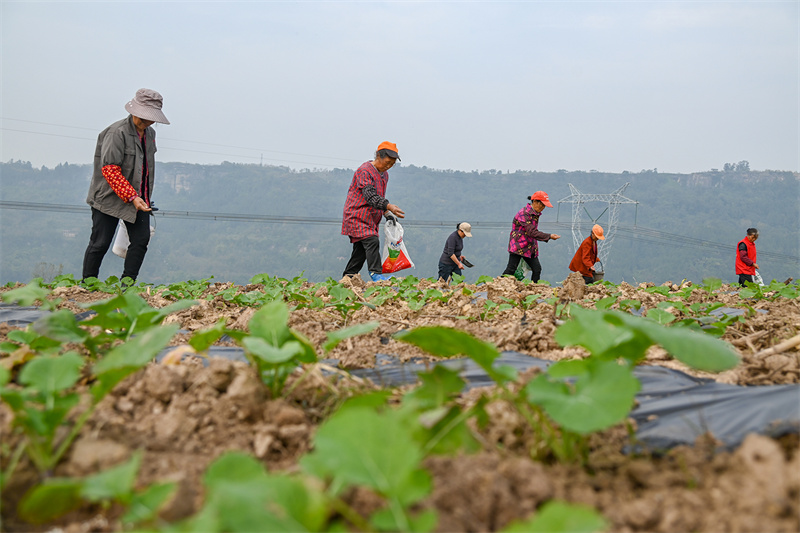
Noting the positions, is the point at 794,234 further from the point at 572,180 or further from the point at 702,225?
the point at 572,180

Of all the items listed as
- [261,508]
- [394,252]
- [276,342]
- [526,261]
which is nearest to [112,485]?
[261,508]

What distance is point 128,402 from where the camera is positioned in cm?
136

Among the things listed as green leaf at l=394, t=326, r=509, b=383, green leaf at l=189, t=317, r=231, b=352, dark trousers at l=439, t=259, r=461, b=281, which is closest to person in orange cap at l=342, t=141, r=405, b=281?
dark trousers at l=439, t=259, r=461, b=281

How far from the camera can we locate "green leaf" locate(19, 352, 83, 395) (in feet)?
3.76

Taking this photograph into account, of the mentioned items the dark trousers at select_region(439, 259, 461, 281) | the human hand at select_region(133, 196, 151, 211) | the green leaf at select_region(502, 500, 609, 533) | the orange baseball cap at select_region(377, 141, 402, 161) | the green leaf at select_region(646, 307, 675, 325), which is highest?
the orange baseball cap at select_region(377, 141, 402, 161)

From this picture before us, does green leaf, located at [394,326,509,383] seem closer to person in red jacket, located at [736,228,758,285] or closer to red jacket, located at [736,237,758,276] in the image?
person in red jacket, located at [736,228,758,285]

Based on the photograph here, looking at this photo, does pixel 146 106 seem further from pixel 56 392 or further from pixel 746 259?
pixel 746 259

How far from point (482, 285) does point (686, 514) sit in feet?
19.4

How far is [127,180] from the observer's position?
6043 mm

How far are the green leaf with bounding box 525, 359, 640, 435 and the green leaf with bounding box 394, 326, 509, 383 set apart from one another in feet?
0.30

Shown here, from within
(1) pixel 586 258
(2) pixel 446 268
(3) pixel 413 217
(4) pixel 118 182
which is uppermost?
(3) pixel 413 217

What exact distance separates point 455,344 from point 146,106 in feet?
18.7

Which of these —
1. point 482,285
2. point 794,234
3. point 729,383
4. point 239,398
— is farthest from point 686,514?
point 794,234

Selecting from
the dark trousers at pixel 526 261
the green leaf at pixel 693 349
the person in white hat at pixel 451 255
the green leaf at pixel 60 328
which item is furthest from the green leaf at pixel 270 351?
the person in white hat at pixel 451 255
